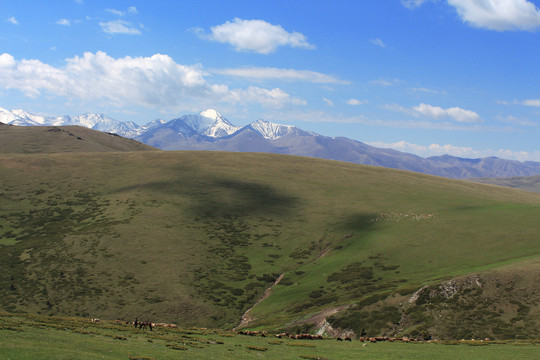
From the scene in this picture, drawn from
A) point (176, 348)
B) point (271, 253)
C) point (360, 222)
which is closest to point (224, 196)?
point (271, 253)

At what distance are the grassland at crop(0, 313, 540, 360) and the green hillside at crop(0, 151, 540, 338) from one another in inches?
637

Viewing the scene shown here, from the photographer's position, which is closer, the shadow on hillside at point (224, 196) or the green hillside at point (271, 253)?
the green hillside at point (271, 253)

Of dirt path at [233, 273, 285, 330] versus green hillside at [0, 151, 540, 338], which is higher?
green hillside at [0, 151, 540, 338]

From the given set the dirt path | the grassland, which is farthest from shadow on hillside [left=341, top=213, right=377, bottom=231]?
the grassland

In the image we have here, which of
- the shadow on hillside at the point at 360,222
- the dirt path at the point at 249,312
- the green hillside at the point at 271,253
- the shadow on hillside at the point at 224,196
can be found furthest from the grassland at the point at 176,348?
the shadow on hillside at the point at 224,196

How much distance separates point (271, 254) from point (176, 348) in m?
92.2

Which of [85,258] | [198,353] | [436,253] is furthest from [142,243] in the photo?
[198,353]

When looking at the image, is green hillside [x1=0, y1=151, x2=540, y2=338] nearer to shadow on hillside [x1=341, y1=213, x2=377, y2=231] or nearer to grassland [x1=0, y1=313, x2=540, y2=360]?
shadow on hillside [x1=341, y1=213, x2=377, y2=231]

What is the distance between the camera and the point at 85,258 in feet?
379

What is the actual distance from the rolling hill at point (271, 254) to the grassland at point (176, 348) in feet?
54.2

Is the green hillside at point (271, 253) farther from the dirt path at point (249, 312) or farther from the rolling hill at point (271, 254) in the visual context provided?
the dirt path at point (249, 312)

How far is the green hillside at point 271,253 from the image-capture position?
6956 cm

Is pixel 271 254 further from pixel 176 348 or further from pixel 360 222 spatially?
pixel 176 348

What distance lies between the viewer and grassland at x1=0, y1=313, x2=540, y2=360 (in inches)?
1174
